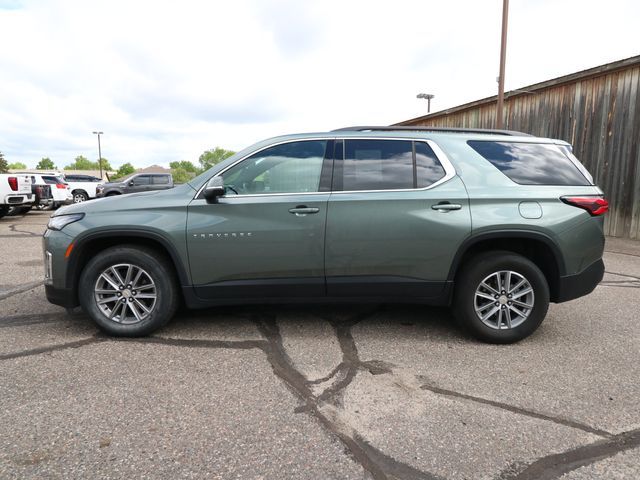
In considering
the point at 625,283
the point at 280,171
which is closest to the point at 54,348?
the point at 280,171

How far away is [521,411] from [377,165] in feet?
6.98

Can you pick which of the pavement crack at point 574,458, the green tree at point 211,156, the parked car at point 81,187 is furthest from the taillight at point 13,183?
the green tree at point 211,156

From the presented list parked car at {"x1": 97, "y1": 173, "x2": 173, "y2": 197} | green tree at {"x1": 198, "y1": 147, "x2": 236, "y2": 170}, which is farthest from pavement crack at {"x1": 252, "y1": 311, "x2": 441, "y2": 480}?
green tree at {"x1": 198, "y1": 147, "x2": 236, "y2": 170}

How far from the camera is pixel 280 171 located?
3.61m

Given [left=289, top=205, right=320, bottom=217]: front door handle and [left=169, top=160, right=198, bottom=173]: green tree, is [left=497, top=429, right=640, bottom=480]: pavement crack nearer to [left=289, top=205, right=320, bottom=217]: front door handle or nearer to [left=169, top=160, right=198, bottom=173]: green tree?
[left=289, top=205, right=320, bottom=217]: front door handle

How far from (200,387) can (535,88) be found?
1290 centimetres

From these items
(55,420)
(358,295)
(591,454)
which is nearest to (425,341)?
(358,295)

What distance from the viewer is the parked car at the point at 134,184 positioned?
19.8 metres

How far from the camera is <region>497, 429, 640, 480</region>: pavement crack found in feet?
6.50

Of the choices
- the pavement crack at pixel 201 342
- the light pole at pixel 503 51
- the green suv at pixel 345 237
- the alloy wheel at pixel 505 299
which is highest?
the light pole at pixel 503 51

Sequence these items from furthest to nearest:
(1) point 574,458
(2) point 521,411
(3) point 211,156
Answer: (3) point 211,156 < (2) point 521,411 < (1) point 574,458

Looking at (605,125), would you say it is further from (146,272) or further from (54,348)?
(54,348)

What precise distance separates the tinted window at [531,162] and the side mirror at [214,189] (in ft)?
7.23

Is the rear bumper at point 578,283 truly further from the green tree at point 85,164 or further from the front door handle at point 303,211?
the green tree at point 85,164
